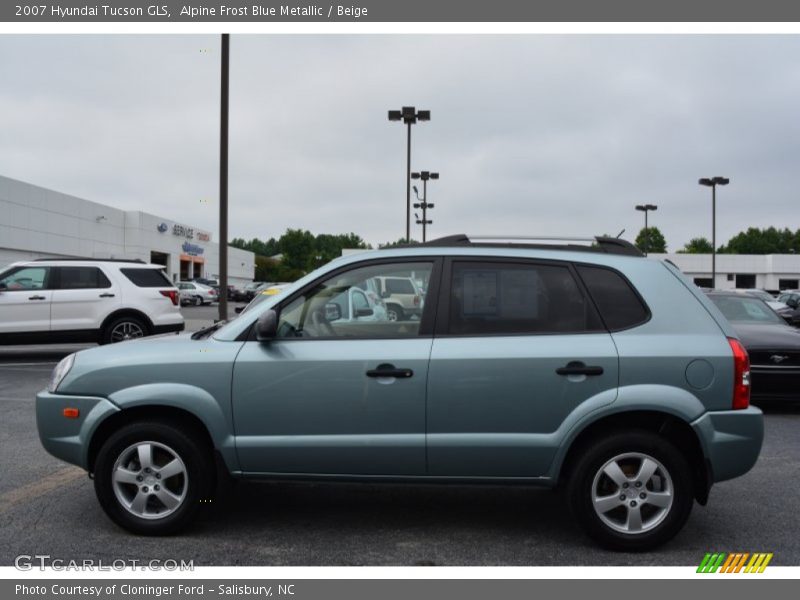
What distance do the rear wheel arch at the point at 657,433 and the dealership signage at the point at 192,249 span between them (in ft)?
209

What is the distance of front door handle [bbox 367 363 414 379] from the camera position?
433cm

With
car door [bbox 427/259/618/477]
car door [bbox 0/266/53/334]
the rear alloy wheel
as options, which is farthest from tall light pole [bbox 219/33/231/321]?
car door [bbox 427/259/618/477]

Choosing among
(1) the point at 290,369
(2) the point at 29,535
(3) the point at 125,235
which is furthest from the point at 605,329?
(3) the point at 125,235

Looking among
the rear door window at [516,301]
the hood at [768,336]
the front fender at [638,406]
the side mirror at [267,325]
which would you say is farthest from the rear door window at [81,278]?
the front fender at [638,406]

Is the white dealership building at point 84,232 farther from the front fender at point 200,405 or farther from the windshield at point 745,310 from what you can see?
the front fender at point 200,405

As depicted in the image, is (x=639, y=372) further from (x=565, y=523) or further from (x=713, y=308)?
(x=565, y=523)

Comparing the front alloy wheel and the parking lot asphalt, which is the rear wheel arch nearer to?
the parking lot asphalt

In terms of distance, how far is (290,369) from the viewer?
441 cm

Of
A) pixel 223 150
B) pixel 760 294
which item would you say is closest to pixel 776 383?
pixel 223 150

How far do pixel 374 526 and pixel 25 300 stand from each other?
423 inches

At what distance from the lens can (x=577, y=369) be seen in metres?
4.28

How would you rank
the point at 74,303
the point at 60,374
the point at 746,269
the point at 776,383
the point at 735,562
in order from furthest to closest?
the point at 746,269 < the point at 74,303 < the point at 776,383 < the point at 60,374 < the point at 735,562

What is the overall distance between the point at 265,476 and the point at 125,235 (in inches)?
2139

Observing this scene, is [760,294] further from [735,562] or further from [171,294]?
[735,562]
